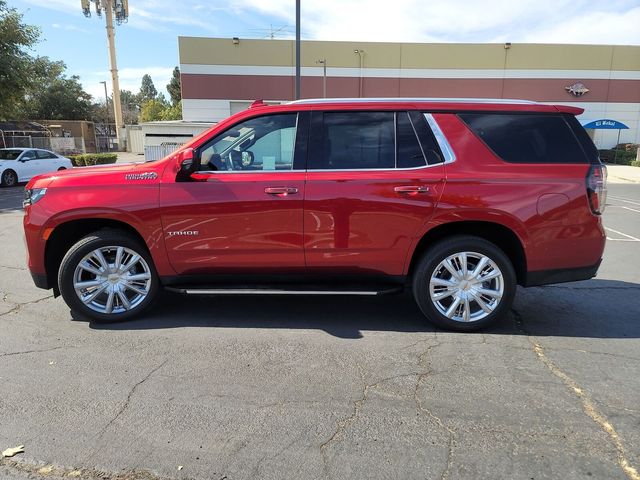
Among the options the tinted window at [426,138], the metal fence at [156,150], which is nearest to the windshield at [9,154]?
the metal fence at [156,150]

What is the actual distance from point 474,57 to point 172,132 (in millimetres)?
29322

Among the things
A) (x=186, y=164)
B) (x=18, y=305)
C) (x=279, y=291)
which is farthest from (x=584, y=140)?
(x=18, y=305)

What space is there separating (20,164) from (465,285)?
19.0 meters

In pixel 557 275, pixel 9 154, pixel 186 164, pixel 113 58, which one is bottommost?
pixel 557 275

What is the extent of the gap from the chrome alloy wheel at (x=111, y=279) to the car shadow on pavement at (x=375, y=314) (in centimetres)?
20

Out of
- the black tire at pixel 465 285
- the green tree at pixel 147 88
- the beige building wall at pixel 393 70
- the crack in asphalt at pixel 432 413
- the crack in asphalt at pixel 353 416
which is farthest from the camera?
the green tree at pixel 147 88

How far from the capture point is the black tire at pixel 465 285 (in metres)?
4.30

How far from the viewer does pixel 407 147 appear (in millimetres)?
4312

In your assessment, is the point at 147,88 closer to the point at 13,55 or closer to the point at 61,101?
the point at 61,101

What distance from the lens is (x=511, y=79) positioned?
3828 cm

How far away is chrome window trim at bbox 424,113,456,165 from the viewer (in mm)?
4258

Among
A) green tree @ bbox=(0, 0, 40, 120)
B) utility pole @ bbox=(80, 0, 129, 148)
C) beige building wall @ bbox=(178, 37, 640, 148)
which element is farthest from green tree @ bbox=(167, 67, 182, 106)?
green tree @ bbox=(0, 0, 40, 120)

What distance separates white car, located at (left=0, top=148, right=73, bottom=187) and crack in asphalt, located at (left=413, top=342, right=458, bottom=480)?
1869 cm

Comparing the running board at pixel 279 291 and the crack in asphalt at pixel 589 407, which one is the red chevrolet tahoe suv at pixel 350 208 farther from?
the crack in asphalt at pixel 589 407
